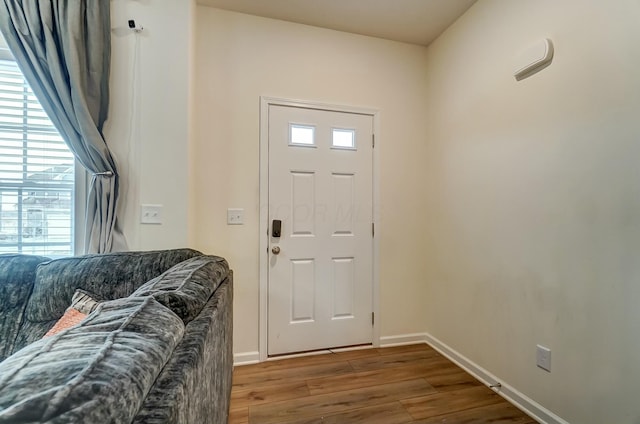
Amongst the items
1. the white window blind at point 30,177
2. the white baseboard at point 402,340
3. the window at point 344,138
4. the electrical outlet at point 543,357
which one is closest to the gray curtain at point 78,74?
the white window blind at point 30,177

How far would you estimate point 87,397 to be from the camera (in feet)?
1.36

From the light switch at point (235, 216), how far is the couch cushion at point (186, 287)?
88cm

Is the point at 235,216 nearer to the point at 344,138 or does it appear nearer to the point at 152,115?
the point at 152,115

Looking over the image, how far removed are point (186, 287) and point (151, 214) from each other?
43.6 inches

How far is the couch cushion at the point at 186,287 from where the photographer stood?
2.91ft

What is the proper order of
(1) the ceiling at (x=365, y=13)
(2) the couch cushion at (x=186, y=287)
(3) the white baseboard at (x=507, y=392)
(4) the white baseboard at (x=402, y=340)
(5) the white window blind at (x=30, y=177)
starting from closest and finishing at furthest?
(2) the couch cushion at (x=186, y=287)
(3) the white baseboard at (x=507, y=392)
(5) the white window blind at (x=30, y=177)
(1) the ceiling at (x=365, y=13)
(4) the white baseboard at (x=402, y=340)

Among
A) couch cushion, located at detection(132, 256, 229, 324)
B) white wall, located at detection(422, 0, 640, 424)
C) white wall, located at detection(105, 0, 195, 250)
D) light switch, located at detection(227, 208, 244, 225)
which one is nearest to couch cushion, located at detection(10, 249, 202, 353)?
couch cushion, located at detection(132, 256, 229, 324)

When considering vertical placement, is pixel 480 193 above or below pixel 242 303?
above

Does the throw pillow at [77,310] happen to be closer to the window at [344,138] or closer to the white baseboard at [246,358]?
the white baseboard at [246,358]

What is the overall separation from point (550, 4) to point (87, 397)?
2.44 meters

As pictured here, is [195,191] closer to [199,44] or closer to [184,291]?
[199,44]

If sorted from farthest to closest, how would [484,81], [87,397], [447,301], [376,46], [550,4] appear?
[376,46]
[447,301]
[484,81]
[550,4]
[87,397]

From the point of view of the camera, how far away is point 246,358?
2.23 meters

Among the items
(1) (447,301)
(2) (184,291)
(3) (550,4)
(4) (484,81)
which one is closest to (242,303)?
(2) (184,291)
